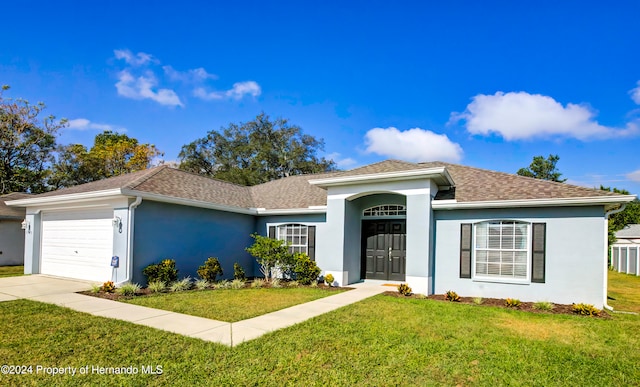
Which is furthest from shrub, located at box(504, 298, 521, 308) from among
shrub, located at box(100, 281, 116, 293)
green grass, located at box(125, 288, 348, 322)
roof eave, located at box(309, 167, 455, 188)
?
shrub, located at box(100, 281, 116, 293)

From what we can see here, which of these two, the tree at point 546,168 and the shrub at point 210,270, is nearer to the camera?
the shrub at point 210,270

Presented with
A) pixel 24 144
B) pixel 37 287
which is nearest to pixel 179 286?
pixel 37 287

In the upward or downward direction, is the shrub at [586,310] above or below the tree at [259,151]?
below

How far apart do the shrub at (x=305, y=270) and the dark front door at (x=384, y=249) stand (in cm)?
213

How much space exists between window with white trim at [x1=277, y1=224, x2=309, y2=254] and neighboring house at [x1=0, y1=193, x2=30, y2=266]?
13570 millimetres

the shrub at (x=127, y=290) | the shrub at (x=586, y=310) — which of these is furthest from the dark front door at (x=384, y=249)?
the shrub at (x=127, y=290)

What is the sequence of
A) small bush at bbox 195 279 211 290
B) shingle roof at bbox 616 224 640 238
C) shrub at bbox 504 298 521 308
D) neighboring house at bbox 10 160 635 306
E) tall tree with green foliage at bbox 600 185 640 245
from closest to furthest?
shrub at bbox 504 298 521 308 → neighboring house at bbox 10 160 635 306 → small bush at bbox 195 279 211 290 → shingle roof at bbox 616 224 640 238 → tall tree with green foliage at bbox 600 185 640 245

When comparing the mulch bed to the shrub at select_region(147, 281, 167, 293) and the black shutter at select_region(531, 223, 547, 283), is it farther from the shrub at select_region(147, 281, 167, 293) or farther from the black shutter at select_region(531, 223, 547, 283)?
the shrub at select_region(147, 281, 167, 293)

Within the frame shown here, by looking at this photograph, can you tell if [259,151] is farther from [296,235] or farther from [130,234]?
[130,234]

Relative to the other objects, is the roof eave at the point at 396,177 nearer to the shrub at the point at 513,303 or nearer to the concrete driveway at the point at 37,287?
the shrub at the point at 513,303

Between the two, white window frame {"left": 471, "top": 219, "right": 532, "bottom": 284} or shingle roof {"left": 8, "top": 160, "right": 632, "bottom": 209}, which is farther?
shingle roof {"left": 8, "top": 160, "right": 632, "bottom": 209}

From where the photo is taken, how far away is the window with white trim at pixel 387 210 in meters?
12.4

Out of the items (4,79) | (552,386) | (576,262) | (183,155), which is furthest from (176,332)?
(183,155)

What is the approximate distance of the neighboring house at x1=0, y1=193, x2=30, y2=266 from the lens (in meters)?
17.3
